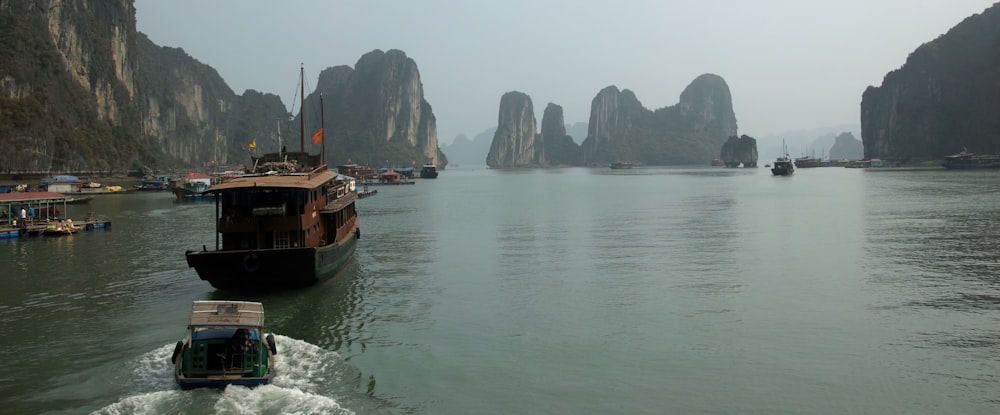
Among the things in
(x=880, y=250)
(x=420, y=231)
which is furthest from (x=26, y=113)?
(x=880, y=250)

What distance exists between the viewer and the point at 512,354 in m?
18.6

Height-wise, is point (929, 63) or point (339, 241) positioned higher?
point (929, 63)

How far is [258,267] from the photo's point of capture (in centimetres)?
2488

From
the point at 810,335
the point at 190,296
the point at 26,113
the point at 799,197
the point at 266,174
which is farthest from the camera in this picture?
the point at 26,113

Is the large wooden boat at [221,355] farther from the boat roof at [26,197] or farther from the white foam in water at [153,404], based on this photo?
the boat roof at [26,197]

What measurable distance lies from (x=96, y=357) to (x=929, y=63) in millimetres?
218152

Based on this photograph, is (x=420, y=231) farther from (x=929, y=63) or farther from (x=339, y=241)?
(x=929, y=63)

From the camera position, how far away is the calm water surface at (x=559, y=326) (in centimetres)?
1535

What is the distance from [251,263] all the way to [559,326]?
10.9m

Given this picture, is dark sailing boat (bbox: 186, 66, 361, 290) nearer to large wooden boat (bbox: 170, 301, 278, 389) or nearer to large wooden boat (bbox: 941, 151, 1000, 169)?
large wooden boat (bbox: 170, 301, 278, 389)

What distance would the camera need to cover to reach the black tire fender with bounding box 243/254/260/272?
2470 cm

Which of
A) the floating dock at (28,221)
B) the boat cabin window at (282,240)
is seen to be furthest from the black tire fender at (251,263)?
the floating dock at (28,221)

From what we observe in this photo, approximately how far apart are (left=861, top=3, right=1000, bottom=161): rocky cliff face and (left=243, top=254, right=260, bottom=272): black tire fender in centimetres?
18171

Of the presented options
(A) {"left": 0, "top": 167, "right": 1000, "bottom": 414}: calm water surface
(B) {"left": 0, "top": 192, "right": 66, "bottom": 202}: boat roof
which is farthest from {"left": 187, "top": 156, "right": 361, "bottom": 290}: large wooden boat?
(B) {"left": 0, "top": 192, "right": 66, "bottom": 202}: boat roof
